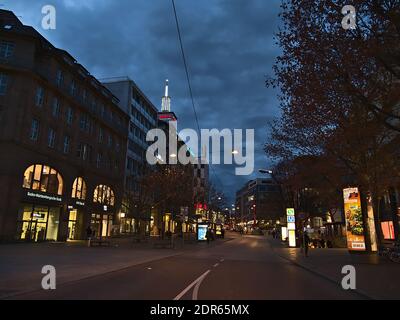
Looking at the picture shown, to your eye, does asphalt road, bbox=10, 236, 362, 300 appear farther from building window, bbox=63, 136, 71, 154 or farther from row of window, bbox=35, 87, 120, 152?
building window, bbox=63, 136, 71, 154

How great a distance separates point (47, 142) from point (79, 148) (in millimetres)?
7585

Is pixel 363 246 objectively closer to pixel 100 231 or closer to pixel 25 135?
pixel 25 135

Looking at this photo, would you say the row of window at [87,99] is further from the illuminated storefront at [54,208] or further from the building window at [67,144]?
the illuminated storefront at [54,208]

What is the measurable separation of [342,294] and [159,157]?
209 ft

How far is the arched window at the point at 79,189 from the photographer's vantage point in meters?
43.1

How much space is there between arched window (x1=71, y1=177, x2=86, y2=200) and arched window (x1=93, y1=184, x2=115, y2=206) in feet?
9.20

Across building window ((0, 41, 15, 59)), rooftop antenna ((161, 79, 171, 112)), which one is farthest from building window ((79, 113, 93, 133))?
rooftop antenna ((161, 79, 171, 112))

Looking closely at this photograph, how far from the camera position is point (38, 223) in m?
36.2

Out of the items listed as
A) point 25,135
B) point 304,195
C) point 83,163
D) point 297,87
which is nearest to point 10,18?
point 25,135

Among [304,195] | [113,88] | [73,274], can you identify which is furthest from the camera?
[113,88]

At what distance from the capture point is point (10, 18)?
37.2 meters

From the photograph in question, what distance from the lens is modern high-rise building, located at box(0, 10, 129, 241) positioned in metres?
32.8

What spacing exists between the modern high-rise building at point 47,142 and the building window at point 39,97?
0.10 metres
